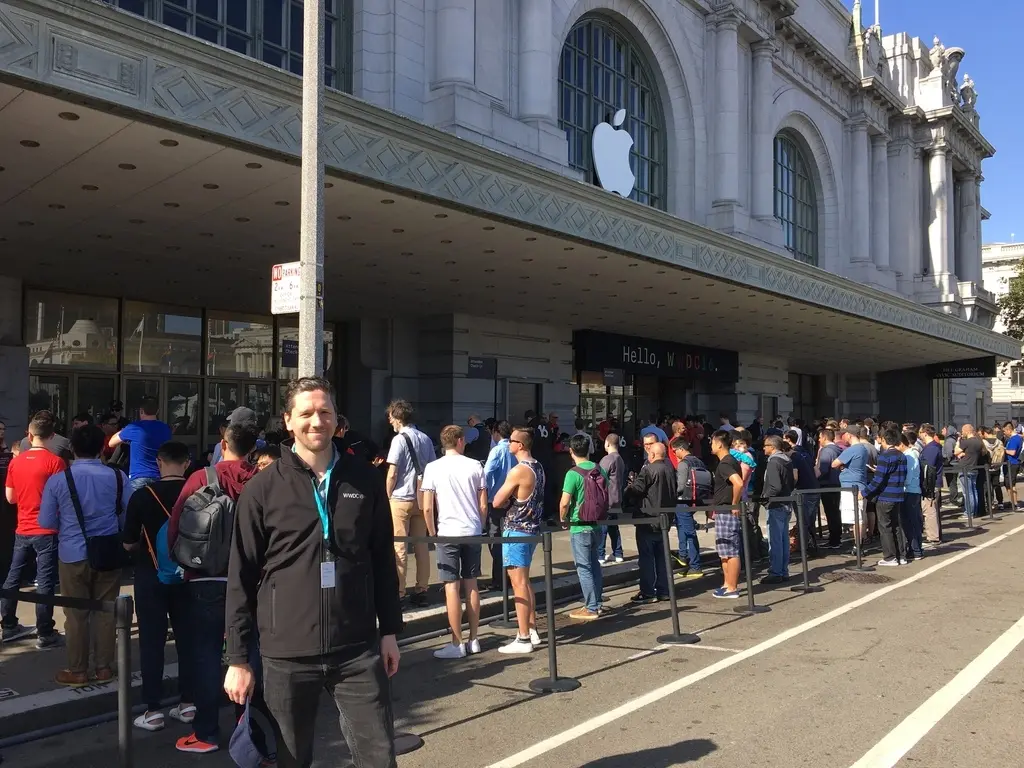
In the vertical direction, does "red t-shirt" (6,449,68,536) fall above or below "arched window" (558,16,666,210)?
below

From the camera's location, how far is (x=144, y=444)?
8984 millimetres

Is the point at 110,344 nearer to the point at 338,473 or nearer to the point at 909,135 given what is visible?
the point at 338,473

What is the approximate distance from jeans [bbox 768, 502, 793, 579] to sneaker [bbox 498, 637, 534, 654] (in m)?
4.51

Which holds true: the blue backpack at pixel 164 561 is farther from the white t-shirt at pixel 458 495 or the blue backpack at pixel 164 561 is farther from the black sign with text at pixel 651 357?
the black sign with text at pixel 651 357

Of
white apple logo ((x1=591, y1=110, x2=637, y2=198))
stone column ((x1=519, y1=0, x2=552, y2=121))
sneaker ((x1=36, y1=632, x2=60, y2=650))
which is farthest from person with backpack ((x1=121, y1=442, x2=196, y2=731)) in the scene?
white apple logo ((x1=591, y1=110, x2=637, y2=198))

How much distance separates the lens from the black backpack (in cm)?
502

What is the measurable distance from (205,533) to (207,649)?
0.74 metres

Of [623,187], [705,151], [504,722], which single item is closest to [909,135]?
[705,151]

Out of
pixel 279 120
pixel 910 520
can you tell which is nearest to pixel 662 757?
pixel 279 120

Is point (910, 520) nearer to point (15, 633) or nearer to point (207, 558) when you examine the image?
point (207, 558)

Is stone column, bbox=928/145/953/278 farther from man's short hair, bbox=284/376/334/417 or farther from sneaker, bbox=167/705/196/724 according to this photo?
man's short hair, bbox=284/376/334/417

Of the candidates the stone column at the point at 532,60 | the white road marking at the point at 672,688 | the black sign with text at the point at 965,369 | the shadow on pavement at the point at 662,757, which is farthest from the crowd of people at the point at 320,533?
the black sign with text at the point at 965,369

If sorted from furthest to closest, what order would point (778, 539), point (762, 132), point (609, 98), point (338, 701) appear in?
point (762, 132) → point (609, 98) → point (778, 539) → point (338, 701)

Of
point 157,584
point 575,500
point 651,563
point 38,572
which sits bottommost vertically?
point 651,563
